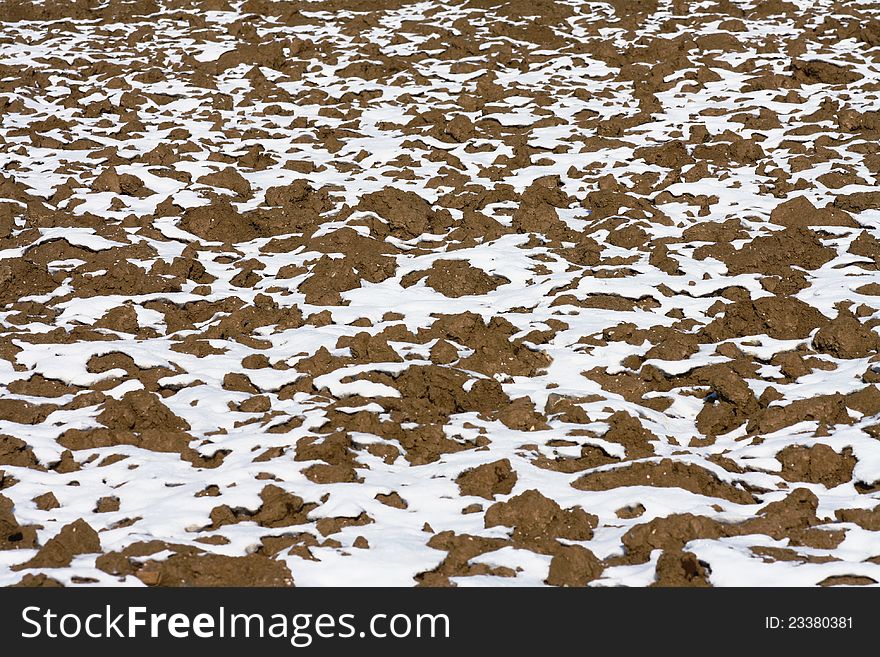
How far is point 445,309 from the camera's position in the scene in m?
8.98

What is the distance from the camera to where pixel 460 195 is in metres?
11.5

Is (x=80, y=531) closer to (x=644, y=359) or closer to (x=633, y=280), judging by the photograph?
(x=644, y=359)

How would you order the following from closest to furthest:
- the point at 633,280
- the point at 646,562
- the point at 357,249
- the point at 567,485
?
the point at 646,562, the point at 567,485, the point at 633,280, the point at 357,249

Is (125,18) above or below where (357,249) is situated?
above

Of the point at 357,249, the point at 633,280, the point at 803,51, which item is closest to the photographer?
the point at 633,280

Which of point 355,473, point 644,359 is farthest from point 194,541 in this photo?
point 644,359

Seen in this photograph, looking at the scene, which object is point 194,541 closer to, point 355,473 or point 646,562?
point 355,473

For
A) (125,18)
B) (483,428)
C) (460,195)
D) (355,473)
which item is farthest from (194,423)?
(125,18)

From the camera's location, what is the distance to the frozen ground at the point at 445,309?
18.7 feet

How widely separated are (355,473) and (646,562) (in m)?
2.06

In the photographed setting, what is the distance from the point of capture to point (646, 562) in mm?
5371

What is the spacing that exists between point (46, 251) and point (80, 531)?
5356mm

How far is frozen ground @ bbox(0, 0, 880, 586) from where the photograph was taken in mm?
5715

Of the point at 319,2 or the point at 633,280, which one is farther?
the point at 319,2
